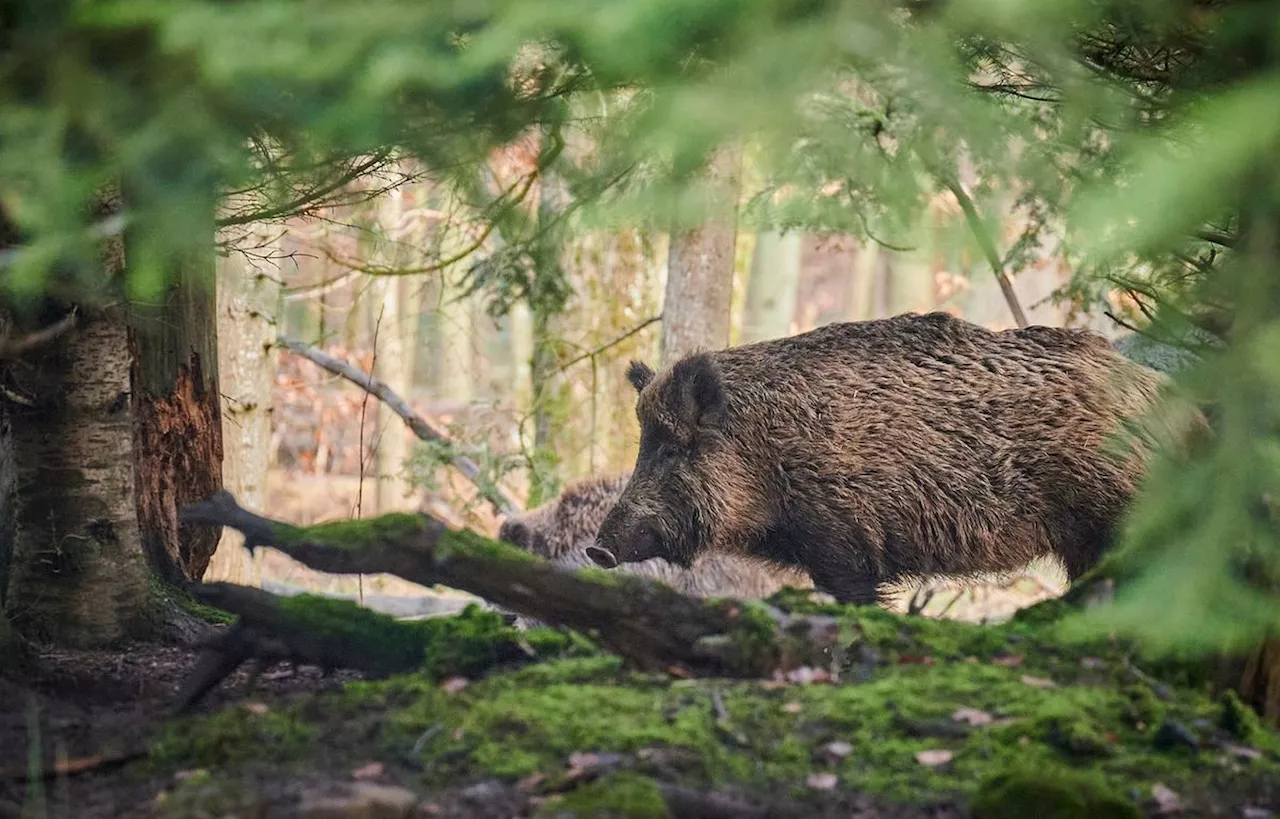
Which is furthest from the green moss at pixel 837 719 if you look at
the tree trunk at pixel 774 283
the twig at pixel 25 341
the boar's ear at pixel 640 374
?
the tree trunk at pixel 774 283

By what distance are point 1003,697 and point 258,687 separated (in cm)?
264

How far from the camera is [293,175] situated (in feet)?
18.0

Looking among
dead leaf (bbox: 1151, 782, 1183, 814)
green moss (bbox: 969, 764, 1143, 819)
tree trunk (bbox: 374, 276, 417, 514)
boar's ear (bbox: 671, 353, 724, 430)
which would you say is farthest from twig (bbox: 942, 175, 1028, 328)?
tree trunk (bbox: 374, 276, 417, 514)

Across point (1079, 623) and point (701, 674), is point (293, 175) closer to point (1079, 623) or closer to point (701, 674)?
point (701, 674)

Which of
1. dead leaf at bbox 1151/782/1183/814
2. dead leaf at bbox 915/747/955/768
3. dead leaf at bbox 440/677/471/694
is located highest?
dead leaf at bbox 440/677/471/694

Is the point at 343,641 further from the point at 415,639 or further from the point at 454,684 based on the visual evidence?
the point at 454,684

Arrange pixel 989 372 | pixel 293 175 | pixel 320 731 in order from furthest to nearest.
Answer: pixel 989 372
pixel 293 175
pixel 320 731

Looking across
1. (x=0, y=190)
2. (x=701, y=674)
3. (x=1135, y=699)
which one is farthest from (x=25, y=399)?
(x=1135, y=699)

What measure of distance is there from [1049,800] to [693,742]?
1059 mm

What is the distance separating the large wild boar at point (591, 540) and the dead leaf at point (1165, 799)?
189 inches

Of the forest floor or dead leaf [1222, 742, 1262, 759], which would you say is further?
dead leaf [1222, 742, 1262, 759]

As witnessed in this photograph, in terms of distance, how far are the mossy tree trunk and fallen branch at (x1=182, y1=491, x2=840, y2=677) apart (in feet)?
3.60

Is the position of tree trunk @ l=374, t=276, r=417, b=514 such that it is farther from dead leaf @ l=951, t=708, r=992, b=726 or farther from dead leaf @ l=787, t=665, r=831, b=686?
dead leaf @ l=951, t=708, r=992, b=726

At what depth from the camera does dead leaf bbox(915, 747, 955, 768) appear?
393 cm
